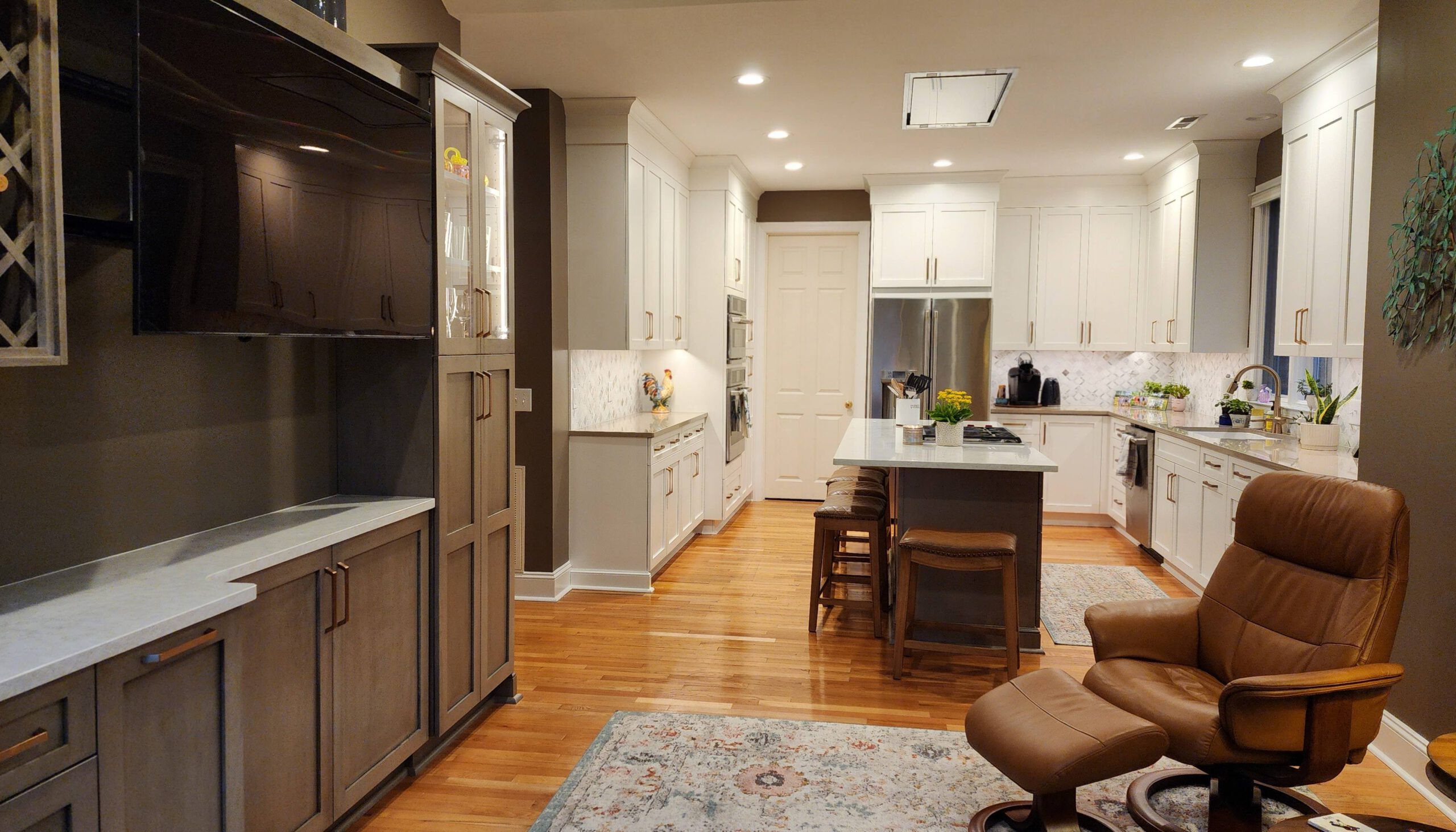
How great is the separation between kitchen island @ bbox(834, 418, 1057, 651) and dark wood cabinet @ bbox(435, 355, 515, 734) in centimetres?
149

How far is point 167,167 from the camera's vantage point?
180 centimetres

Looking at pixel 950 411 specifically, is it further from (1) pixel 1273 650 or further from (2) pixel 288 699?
(2) pixel 288 699

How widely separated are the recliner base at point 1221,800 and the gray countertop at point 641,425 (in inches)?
116

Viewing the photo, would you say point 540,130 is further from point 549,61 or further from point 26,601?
point 26,601

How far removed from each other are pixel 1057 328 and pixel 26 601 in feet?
22.6

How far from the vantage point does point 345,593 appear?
7.71 ft

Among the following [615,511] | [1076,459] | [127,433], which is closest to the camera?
[127,433]

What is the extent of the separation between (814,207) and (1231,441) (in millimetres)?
4165

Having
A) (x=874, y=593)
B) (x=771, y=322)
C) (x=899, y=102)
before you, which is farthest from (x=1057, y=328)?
(x=874, y=593)

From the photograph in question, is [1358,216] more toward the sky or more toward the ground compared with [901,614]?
more toward the sky

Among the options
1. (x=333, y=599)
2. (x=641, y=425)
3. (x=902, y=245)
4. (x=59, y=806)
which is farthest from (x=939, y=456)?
(x=902, y=245)

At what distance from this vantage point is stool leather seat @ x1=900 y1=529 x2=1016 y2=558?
3.55 metres

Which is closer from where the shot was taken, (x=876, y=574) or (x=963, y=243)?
(x=876, y=574)

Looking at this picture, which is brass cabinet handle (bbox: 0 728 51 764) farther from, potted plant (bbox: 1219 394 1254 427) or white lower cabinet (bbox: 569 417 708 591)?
potted plant (bbox: 1219 394 1254 427)
